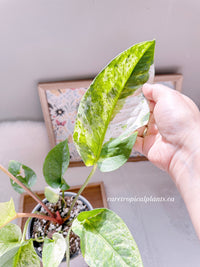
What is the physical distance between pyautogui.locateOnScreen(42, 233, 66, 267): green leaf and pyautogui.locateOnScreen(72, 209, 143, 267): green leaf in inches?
1.6

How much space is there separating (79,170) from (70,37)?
478 millimetres

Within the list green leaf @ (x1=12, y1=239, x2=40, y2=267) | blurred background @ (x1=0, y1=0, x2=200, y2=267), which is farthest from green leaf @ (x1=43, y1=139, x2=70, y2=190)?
blurred background @ (x1=0, y1=0, x2=200, y2=267)

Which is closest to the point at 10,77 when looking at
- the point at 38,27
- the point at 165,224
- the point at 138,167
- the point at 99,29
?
the point at 38,27

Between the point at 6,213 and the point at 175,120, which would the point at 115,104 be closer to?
the point at 175,120

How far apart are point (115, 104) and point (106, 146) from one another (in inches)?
3.4

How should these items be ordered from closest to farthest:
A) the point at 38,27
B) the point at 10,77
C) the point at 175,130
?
the point at 175,130, the point at 38,27, the point at 10,77

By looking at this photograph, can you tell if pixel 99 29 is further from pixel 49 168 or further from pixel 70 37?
pixel 49 168

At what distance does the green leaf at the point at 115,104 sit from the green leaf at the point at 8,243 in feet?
0.68

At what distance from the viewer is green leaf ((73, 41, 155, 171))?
419mm

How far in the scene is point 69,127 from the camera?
86cm

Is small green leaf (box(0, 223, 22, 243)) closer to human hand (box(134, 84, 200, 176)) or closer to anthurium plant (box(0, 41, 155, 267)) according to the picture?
anthurium plant (box(0, 41, 155, 267))

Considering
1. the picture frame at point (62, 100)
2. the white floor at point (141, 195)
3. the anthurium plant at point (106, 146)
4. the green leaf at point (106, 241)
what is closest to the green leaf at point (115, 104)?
the anthurium plant at point (106, 146)

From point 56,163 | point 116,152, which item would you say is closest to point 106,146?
point 116,152

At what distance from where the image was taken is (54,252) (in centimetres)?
Result: 47
